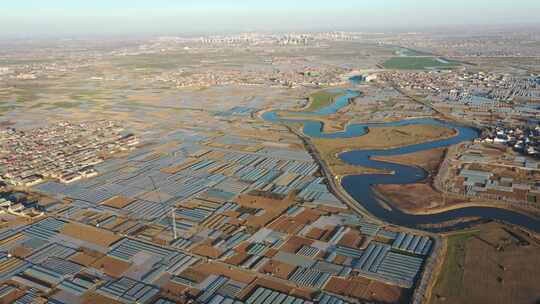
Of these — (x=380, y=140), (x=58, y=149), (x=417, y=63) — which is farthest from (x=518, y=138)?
(x=417, y=63)

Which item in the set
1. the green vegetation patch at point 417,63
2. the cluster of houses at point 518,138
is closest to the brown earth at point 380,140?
the cluster of houses at point 518,138

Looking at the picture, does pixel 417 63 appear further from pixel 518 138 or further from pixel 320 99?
pixel 518 138

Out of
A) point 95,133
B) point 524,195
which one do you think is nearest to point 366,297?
point 524,195

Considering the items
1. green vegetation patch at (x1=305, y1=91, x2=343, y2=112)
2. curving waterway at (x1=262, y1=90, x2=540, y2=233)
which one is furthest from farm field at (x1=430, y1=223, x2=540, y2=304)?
green vegetation patch at (x1=305, y1=91, x2=343, y2=112)

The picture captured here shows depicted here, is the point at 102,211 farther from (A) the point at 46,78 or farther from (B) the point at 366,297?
(A) the point at 46,78

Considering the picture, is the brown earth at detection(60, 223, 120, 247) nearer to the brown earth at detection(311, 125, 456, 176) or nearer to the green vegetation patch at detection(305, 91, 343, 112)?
the brown earth at detection(311, 125, 456, 176)

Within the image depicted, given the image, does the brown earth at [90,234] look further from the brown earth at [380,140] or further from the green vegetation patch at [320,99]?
the green vegetation patch at [320,99]
